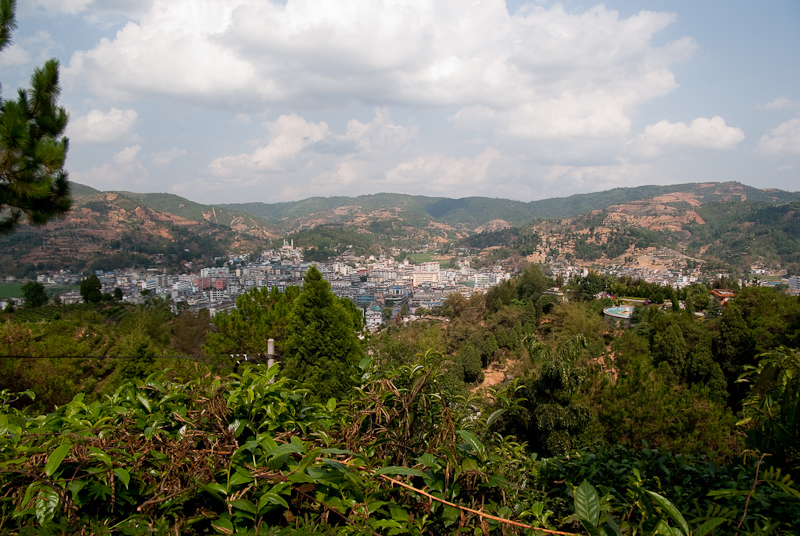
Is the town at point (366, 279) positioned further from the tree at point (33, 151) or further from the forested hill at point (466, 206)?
the forested hill at point (466, 206)

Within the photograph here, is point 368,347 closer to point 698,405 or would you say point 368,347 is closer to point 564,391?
point 564,391

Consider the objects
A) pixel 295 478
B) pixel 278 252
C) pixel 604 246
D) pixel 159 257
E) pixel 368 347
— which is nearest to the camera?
pixel 295 478

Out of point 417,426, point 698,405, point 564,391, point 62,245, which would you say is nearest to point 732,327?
point 698,405

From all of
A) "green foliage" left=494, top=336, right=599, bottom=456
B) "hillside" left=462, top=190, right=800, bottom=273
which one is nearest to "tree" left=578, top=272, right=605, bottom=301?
"green foliage" left=494, top=336, right=599, bottom=456

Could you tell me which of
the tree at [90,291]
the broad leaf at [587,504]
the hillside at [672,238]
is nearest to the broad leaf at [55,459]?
the broad leaf at [587,504]

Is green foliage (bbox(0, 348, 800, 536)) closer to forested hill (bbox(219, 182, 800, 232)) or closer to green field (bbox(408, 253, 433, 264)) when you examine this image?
green field (bbox(408, 253, 433, 264))

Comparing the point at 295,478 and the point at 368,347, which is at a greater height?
the point at 295,478

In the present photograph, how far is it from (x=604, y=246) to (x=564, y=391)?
6946 centimetres

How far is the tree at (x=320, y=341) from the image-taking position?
6258mm

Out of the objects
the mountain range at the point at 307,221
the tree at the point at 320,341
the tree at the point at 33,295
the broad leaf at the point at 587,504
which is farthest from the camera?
the mountain range at the point at 307,221

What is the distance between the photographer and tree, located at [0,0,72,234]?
445 cm

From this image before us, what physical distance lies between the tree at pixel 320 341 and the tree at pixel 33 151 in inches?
128

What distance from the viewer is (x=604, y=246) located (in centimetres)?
6969

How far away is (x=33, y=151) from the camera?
4.71 metres
